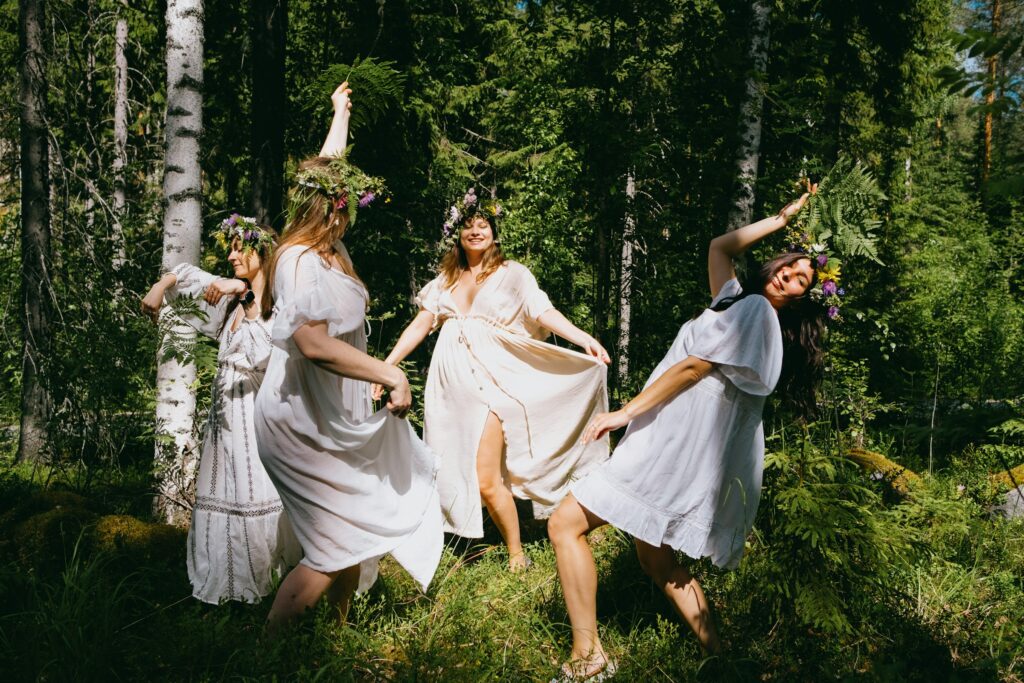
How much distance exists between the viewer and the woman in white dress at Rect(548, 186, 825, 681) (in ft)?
9.97

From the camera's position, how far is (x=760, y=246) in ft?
20.5

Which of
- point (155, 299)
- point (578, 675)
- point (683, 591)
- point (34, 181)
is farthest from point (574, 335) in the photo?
point (34, 181)

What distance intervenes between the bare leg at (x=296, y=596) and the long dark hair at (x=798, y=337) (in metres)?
2.24

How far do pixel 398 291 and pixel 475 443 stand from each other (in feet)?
27.5

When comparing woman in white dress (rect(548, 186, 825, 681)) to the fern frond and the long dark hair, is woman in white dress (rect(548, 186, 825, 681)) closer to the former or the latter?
the long dark hair

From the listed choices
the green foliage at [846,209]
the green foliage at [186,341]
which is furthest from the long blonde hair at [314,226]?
the green foliage at [846,209]

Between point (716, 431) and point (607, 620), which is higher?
point (716, 431)

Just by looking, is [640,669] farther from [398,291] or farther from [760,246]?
[398,291]

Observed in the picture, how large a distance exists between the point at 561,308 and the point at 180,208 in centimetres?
531

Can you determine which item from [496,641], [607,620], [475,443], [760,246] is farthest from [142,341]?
[760,246]

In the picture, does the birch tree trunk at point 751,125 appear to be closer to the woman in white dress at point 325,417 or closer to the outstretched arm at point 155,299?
the woman in white dress at point 325,417

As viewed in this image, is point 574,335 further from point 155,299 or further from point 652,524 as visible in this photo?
point 155,299

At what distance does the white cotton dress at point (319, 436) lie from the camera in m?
2.98

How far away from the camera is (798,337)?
3422 millimetres
